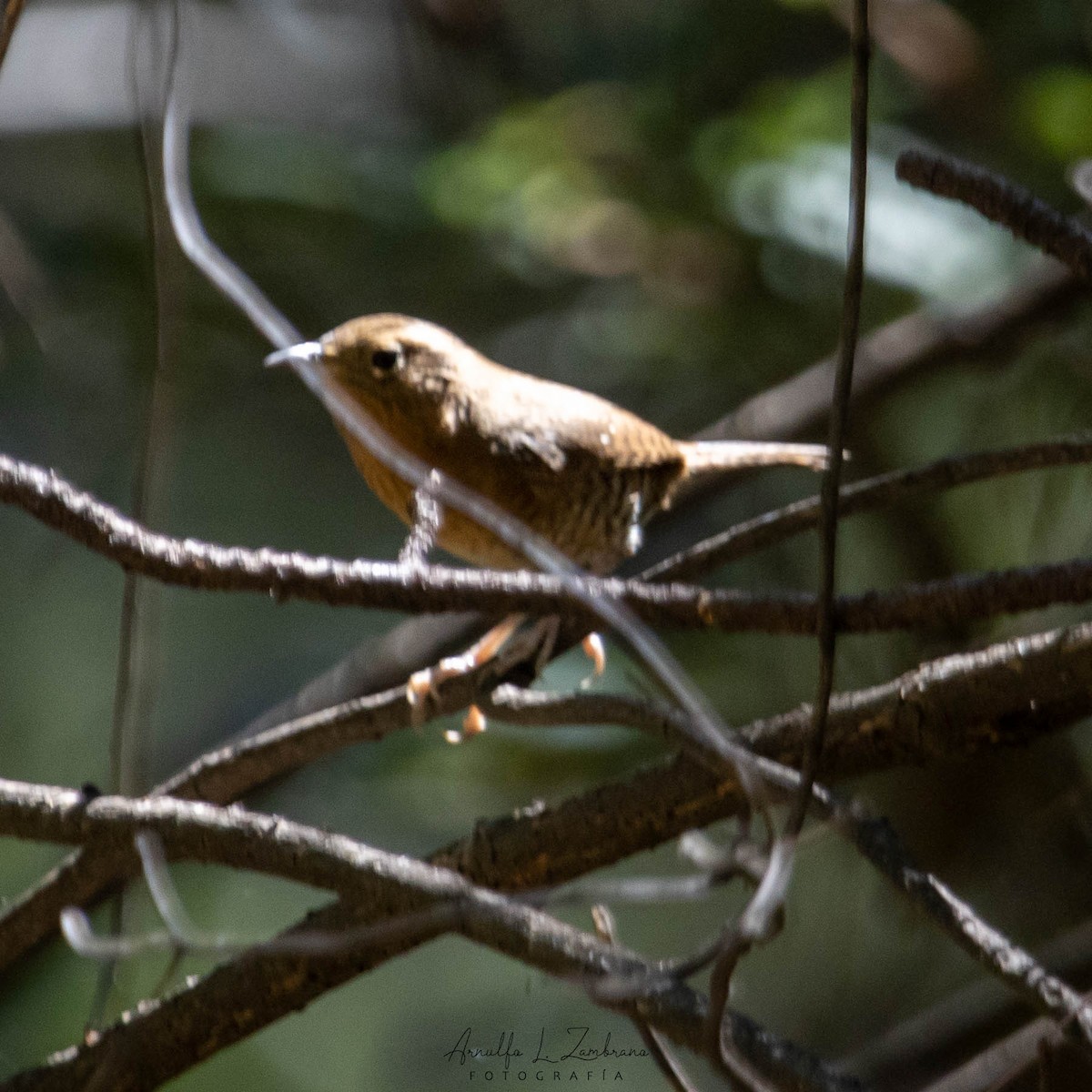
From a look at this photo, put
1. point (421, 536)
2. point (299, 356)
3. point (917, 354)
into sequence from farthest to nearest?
point (917, 354)
point (299, 356)
point (421, 536)

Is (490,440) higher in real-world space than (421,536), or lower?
higher

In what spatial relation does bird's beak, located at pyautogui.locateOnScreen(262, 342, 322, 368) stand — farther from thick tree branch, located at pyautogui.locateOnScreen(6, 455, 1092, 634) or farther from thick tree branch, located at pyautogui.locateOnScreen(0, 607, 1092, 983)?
thick tree branch, located at pyautogui.locateOnScreen(6, 455, 1092, 634)

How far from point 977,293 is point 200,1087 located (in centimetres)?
260

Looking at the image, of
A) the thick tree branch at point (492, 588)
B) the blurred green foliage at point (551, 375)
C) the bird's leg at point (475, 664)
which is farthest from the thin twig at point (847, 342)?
the blurred green foliage at point (551, 375)

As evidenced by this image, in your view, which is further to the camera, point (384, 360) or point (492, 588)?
point (384, 360)

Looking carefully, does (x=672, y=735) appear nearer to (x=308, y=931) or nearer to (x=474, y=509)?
(x=474, y=509)

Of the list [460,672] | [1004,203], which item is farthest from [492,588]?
[460,672]

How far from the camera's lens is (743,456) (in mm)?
2312

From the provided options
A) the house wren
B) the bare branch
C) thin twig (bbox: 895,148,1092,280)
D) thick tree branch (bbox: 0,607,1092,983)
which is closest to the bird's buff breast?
the house wren

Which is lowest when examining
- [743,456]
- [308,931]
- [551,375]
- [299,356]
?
[308,931]

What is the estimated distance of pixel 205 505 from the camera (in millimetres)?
3803

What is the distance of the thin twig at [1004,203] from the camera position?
4.23ft

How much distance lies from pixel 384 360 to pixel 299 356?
0.21 metres

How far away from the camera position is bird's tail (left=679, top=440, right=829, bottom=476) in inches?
89.5
